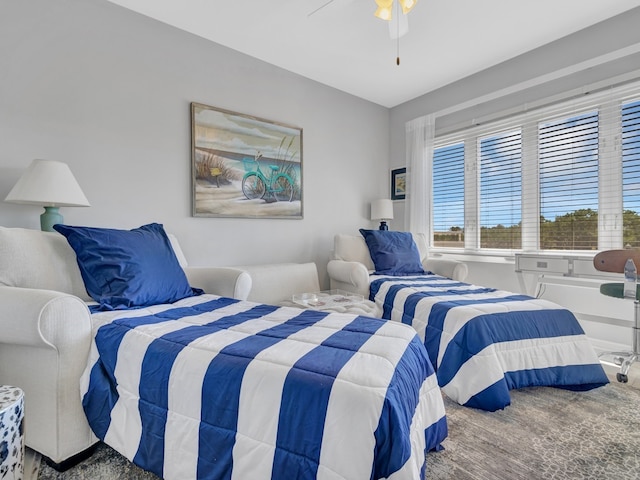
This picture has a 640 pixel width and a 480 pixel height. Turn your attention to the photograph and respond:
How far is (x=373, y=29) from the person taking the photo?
267 cm

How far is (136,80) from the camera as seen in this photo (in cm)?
243

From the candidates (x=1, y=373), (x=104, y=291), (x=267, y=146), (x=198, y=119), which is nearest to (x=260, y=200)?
(x=267, y=146)

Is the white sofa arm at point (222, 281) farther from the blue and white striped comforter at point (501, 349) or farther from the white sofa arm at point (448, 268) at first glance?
the white sofa arm at point (448, 268)

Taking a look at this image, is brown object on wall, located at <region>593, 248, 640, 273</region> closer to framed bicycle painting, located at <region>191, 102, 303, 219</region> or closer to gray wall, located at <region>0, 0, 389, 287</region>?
gray wall, located at <region>0, 0, 389, 287</region>

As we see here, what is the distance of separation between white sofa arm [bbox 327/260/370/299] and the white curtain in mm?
1365

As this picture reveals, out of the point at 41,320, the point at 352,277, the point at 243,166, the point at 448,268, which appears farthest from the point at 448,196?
the point at 41,320

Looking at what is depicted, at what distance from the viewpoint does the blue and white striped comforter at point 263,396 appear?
0.79 metres

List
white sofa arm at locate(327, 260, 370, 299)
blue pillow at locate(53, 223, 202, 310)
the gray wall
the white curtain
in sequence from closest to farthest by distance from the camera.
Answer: blue pillow at locate(53, 223, 202, 310) < the gray wall < white sofa arm at locate(327, 260, 370, 299) < the white curtain

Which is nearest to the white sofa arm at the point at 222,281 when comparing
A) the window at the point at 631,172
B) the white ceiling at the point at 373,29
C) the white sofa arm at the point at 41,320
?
the white sofa arm at the point at 41,320

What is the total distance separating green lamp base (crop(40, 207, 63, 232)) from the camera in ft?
6.20

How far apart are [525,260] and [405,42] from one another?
2080mm

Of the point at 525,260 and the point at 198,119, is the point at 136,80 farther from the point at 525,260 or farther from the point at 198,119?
the point at 525,260

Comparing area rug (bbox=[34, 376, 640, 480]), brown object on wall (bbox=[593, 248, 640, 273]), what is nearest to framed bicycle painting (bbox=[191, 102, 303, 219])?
area rug (bbox=[34, 376, 640, 480])

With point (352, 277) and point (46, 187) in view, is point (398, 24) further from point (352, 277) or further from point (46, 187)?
point (46, 187)
